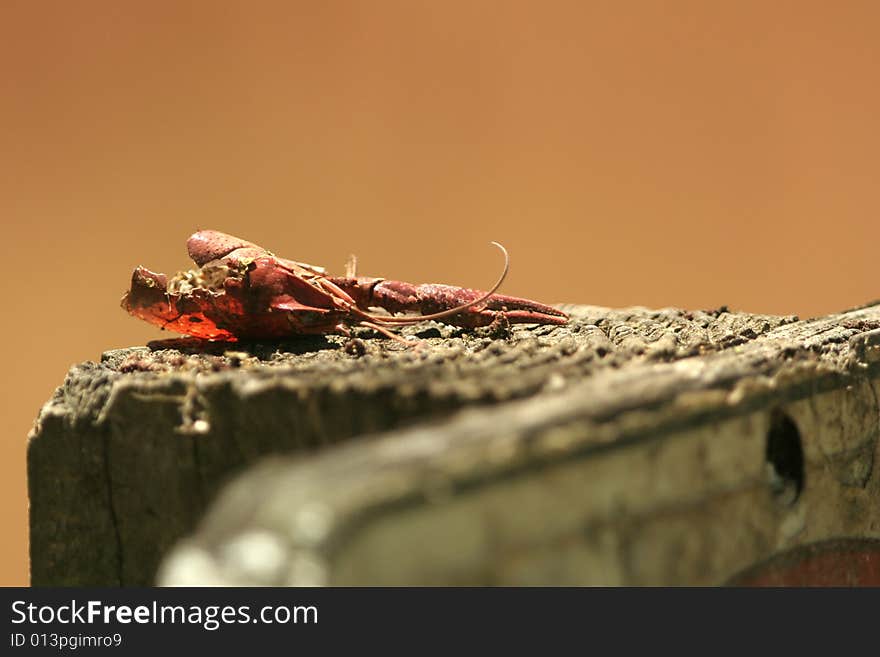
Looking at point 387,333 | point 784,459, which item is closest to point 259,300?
point 387,333

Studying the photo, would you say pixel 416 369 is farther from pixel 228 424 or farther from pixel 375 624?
pixel 375 624

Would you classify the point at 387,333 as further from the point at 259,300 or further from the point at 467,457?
the point at 467,457

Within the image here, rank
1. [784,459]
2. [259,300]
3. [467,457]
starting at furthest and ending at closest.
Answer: [259,300] < [784,459] < [467,457]

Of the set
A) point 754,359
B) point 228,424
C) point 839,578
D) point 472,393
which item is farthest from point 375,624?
point 839,578

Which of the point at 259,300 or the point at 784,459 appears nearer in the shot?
the point at 784,459

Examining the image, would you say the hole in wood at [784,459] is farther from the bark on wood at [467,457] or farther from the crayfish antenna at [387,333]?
the crayfish antenna at [387,333]

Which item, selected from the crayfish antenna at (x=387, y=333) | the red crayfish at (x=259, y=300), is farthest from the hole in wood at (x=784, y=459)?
the crayfish antenna at (x=387, y=333)

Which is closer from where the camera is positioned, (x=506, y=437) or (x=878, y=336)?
(x=506, y=437)
